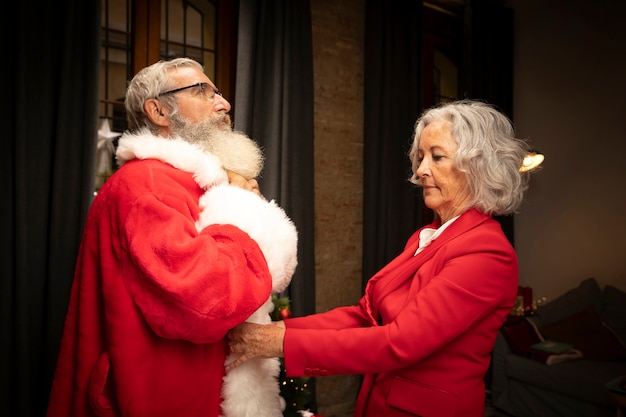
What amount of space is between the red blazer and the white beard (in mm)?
526

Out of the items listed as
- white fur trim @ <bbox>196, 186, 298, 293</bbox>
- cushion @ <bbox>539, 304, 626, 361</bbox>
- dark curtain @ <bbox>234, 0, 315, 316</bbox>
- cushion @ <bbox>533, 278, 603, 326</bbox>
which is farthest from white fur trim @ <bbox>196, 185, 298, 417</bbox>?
cushion @ <bbox>533, 278, 603, 326</bbox>

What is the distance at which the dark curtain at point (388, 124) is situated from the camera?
12.0ft

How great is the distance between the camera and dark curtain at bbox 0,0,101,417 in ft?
7.16

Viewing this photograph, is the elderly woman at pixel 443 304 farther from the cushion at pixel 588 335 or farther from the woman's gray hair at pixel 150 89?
the cushion at pixel 588 335

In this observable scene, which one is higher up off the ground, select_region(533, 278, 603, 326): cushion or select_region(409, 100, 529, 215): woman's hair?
select_region(409, 100, 529, 215): woman's hair

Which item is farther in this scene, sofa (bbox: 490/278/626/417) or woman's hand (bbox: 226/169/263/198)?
sofa (bbox: 490/278/626/417)

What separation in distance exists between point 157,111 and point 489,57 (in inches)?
157

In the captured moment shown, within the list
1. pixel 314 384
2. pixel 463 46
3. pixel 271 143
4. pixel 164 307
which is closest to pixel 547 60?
pixel 463 46

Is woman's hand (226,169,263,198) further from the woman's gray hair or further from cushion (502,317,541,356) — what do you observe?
cushion (502,317,541,356)

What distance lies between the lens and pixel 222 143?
4.69 ft

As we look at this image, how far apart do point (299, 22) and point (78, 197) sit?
1.92 metres

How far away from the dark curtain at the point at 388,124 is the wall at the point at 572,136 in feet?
5.04

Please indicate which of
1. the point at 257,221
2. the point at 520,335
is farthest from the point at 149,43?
the point at 520,335

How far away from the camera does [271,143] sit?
10.3 ft
